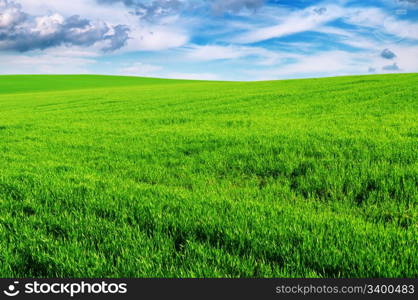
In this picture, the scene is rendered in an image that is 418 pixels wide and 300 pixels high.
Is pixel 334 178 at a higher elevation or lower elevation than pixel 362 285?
higher

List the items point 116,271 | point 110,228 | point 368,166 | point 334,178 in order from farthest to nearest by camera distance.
Answer: point 368,166 < point 334,178 < point 110,228 < point 116,271

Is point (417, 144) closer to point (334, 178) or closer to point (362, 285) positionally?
point (334, 178)

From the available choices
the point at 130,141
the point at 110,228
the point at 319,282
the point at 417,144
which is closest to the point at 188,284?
the point at 319,282

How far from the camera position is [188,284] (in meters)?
2.54

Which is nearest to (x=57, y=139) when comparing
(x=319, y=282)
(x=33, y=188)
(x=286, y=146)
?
(x=33, y=188)

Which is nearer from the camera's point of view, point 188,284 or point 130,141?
point 188,284

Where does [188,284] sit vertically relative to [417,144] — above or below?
below

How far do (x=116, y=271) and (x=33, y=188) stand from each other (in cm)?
295

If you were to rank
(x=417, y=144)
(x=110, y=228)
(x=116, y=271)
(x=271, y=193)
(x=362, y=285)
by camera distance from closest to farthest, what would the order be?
(x=362, y=285)
(x=116, y=271)
(x=110, y=228)
(x=271, y=193)
(x=417, y=144)

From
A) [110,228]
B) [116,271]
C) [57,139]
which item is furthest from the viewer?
[57,139]

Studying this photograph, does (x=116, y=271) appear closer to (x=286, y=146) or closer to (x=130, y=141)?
(x=286, y=146)

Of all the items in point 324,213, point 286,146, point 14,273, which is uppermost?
point 286,146

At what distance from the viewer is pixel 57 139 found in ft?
32.6

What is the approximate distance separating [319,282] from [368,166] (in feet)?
10.3
